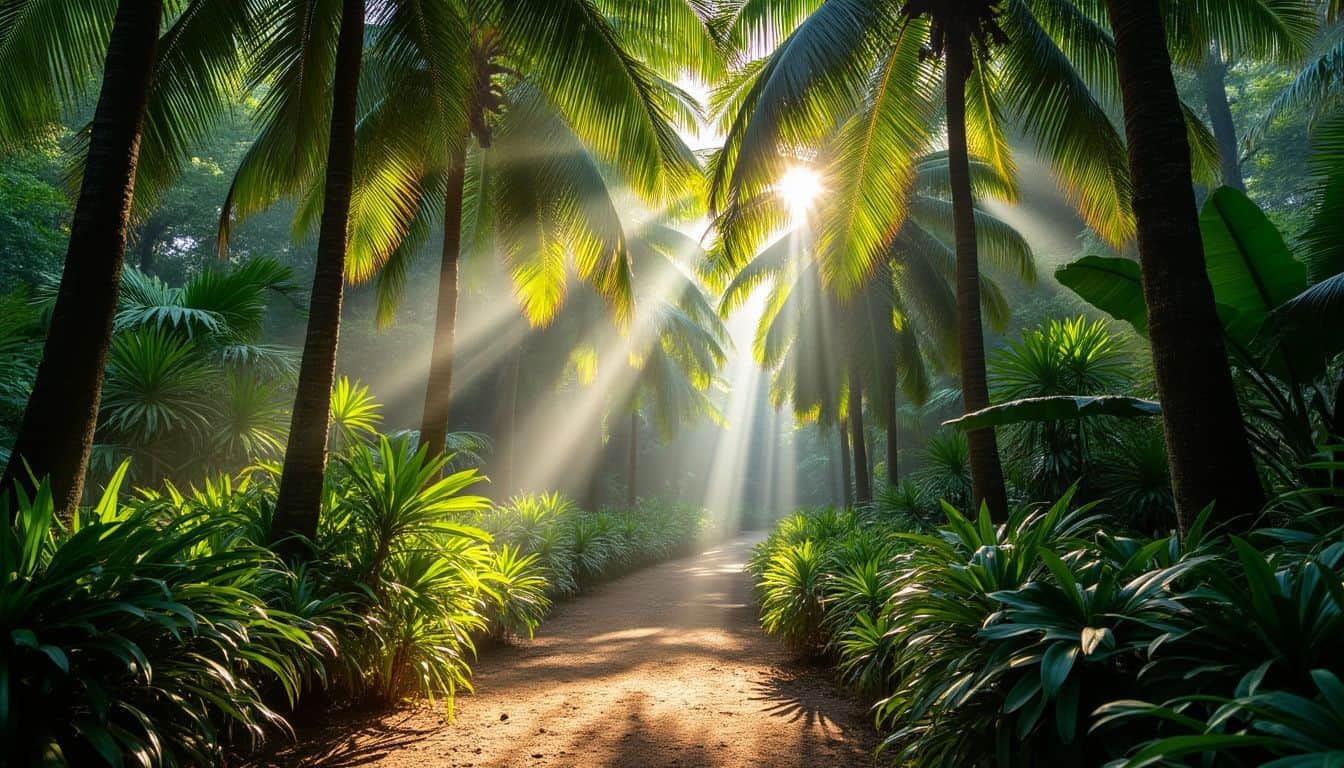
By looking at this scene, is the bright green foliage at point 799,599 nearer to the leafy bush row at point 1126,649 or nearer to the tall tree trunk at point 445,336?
the leafy bush row at point 1126,649

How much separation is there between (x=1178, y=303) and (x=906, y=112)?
5344 millimetres

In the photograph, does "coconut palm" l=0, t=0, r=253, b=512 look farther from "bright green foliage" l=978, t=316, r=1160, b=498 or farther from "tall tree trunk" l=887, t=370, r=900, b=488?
"tall tree trunk" l=887, t=370, r=900, b=488

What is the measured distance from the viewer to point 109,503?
3.31 m

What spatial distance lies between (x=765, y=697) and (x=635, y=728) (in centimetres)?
128

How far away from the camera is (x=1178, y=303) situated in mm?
3332

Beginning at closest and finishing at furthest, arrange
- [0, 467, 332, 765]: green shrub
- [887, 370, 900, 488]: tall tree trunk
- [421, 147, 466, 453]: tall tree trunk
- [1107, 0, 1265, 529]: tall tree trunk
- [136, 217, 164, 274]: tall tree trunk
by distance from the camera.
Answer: [0, 467, 332, 765]: green shrub
[1107, 0, 1265, 529]: tall tree trunk
[421, 147, 466, 453]: tall tree trunk
[887, 370, 900, 488]: tall tree trunk
[136, 217, 164, 274]: tall tree trunk

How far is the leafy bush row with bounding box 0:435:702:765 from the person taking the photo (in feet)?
7.88

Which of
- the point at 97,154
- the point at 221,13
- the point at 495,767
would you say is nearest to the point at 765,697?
the point at 495,767

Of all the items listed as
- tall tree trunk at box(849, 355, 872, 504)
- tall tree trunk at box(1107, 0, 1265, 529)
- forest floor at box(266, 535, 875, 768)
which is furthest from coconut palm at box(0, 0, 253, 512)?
tall tree trunk at box(849, 355, 872, 504)

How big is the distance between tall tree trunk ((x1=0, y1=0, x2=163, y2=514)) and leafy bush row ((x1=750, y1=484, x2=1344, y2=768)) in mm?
4558

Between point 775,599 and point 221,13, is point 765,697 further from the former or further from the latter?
point 221,13

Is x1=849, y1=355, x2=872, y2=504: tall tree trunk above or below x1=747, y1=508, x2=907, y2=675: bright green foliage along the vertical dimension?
above

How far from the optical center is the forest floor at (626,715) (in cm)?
382

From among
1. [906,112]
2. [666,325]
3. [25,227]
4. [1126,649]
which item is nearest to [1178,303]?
[1126,649]
